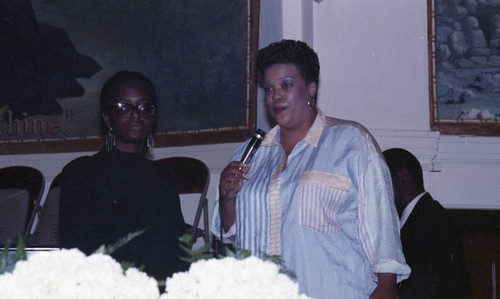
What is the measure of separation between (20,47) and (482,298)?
4.99 meters

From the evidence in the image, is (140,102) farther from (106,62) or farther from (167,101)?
(106,62)

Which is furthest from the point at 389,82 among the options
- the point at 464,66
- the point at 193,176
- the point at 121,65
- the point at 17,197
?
the point at 17,197

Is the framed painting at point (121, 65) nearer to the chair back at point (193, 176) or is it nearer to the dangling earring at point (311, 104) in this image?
the chair back at point (193, 176)

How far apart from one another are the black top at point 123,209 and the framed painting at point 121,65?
3384 mm

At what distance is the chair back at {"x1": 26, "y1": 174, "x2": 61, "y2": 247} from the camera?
530cm

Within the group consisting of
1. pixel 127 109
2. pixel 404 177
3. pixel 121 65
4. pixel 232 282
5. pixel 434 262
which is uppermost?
pixel 121 65

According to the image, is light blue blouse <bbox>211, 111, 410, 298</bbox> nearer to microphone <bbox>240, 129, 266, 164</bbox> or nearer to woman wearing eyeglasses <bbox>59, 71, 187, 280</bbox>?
microphone <bbox>240, 129, 266, 164</bbox>

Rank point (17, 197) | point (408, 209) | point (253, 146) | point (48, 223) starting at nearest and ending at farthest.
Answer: point (253, 146) → point (408, 209) → point (48, 223) → point (17, 197)

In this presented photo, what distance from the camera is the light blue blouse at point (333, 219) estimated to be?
7.84 ft

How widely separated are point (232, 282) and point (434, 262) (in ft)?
9.24

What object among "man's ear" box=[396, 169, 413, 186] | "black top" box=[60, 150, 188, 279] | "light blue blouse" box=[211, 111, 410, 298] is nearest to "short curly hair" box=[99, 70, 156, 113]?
"black top" box=[60, 150, 188, 279]

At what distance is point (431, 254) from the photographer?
362cm

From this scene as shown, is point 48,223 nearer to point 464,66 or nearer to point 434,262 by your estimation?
point 434,262

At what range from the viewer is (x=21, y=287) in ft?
3.18
